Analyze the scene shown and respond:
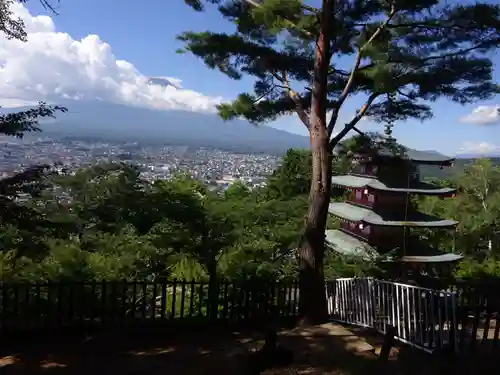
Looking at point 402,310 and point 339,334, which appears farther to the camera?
point 339,334

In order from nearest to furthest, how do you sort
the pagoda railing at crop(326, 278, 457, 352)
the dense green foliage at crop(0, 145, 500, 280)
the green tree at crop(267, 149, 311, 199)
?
1. the pagoda railing at crop(326, 278, 457, 352)
2. the dense green foliage at crop(0, 145, 500, 280)
3. the green tree at crop(267, 149, 311, 199)

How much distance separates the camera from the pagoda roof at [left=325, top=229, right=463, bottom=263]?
51.9ft

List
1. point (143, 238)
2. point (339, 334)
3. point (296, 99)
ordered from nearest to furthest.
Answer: point (339, 334) < point (296, 99) < point (143, 238)

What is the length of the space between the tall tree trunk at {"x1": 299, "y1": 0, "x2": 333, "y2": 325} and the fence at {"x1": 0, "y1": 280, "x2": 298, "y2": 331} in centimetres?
72

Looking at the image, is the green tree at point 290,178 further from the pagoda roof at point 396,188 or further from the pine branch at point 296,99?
the pine branch at point 296,99

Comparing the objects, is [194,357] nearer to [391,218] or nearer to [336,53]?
[336,53]

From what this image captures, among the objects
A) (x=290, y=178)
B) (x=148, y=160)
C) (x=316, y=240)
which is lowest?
(x=316, y=240)

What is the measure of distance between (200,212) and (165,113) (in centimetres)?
13658

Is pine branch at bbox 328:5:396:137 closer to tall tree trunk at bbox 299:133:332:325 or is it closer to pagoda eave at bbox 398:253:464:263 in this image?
tall tree trunk at bbox 299:133:332:325

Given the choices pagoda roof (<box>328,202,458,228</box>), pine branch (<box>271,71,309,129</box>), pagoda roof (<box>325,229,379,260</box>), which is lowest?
pagoda roof (<box>325,229,379,260</box>)

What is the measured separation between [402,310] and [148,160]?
75.5 ft

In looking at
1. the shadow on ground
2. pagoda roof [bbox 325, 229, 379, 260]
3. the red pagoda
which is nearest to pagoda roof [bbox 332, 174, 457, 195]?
the red pagoda

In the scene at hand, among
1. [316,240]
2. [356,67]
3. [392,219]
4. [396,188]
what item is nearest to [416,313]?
[316,240]

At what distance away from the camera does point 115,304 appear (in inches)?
344
